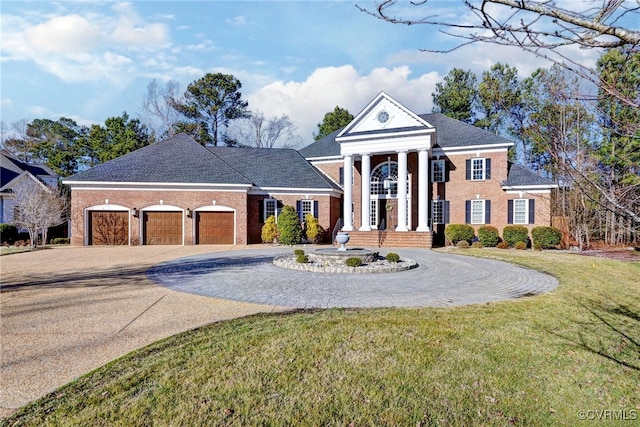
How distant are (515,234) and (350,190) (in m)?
10.8

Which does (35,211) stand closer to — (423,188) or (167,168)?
(167,168)

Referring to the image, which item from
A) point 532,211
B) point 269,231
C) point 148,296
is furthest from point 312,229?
point 148,296

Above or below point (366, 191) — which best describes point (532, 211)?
below

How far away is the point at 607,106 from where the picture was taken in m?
3.48

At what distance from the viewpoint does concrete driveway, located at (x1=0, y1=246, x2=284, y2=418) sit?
13.6 ft

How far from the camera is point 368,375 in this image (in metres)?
4.07

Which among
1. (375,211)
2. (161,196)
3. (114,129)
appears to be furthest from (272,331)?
(114,129)

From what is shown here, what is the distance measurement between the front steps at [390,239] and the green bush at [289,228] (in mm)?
3455

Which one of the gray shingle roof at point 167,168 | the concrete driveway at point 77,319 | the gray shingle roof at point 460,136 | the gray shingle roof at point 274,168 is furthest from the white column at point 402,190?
the concrete driveway at point 77,319

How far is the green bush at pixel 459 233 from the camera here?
22688 mm

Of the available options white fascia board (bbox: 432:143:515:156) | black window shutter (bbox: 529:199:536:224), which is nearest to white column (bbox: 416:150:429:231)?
white fascia board (bbox: 432:143:515:156)

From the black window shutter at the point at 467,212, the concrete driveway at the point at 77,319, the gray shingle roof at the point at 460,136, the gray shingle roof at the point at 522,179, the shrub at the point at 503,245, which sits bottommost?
the shrub at the point at 503,245

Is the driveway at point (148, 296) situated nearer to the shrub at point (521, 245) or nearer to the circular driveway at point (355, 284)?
the circular driveway at point (355, 284)

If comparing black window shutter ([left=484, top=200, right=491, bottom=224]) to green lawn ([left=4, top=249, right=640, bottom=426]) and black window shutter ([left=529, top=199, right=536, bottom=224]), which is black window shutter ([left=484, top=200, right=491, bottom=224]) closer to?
black window shutter ([left=529, top=199, right=536, bottom=224])
